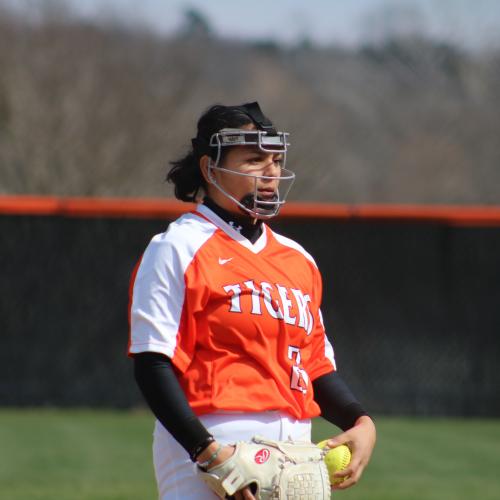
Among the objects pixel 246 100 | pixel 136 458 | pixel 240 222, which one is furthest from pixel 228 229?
pixel 246 100

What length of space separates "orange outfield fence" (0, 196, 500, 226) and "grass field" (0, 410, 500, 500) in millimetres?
1709

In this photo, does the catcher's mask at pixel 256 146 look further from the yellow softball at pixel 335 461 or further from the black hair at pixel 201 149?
the yellow softball at pixel 335 461

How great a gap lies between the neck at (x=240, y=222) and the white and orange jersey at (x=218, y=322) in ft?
0.19

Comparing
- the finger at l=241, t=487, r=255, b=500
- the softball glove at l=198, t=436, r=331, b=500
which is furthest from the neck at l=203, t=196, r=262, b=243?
the finger at l=241, t=487, r=255, b=500

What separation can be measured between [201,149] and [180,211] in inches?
251

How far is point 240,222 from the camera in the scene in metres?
3.36

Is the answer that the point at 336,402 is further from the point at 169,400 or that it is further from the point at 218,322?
the point at 169,400

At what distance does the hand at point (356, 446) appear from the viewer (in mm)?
3262

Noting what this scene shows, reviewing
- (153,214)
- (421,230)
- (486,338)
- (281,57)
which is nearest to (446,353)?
(486,338)

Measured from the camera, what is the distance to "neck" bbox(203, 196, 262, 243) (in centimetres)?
335

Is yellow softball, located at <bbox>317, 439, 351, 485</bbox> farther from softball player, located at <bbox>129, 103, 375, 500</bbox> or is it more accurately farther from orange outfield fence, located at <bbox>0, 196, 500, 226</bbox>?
orange outfield fence, located at <bbox>0, 196, 500, 226</bbox>

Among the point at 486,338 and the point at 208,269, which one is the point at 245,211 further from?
the point at 486,338

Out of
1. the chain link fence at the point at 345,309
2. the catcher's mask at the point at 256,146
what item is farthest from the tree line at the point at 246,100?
the catcher's mask at the point at 256,146

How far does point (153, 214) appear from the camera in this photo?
9.94m
